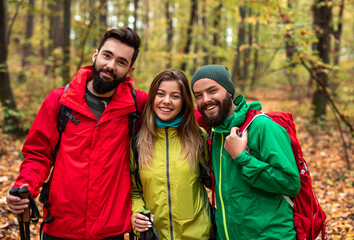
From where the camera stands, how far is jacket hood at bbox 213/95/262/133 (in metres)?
2.38

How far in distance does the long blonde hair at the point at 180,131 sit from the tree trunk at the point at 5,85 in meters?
6.06

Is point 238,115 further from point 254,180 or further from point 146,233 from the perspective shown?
point 146,233

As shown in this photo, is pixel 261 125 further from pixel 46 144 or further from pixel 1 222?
pixel 1 222

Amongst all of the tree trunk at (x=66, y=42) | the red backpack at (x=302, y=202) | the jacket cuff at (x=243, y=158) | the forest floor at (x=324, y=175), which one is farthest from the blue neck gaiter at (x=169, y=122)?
the tree trunk at (x=66, y=42)

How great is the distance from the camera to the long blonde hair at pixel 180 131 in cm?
266

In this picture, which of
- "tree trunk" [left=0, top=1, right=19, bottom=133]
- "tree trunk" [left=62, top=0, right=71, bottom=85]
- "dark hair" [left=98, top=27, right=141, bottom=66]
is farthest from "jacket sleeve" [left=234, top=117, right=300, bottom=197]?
"tree trunk" [left=62, top=0, right=71, bottom=85]

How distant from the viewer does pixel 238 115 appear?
2373 mm

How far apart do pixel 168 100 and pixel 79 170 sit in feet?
3.66

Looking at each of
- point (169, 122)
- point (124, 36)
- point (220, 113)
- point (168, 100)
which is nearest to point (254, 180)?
point (220, 113)

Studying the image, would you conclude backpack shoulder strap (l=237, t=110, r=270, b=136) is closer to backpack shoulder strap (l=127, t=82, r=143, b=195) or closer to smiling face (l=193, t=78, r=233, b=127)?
smiling face (l=193, t=78, r=233, b=127)

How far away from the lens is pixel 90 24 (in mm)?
8742

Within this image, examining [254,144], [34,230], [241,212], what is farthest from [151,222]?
[34,230]

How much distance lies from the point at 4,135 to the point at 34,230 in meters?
4.68

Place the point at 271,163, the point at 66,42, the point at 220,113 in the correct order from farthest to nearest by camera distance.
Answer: the point at 66,42
the point at 220,113
the point at 271,163
